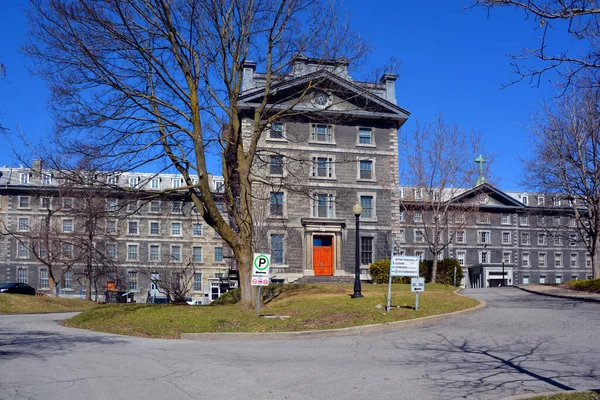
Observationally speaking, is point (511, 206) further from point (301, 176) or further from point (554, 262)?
point (301, 176)

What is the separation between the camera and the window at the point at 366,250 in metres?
40.7

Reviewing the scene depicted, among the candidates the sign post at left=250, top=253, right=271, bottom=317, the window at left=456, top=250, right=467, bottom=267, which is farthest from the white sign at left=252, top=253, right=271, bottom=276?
the window at left=456, top=250, right=467, bottom=267

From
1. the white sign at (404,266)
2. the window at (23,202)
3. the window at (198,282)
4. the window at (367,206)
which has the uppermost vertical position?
the window at (23,202)

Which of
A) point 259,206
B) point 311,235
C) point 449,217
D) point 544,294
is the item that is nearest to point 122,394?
point 544,294

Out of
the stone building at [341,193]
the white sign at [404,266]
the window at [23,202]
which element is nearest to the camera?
the white sign at [404,266]

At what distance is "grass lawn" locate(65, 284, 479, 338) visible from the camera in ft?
54.9

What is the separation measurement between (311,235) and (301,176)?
5.71 m

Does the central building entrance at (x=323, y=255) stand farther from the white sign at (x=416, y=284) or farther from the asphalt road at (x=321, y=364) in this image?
the asphalt road at (x=321, y=364)

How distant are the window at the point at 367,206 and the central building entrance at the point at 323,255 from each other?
2803mm

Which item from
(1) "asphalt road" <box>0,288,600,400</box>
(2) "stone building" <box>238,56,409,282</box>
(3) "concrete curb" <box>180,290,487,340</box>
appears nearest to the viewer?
(1) "asphalt road" <box>0,288,600,400</box>

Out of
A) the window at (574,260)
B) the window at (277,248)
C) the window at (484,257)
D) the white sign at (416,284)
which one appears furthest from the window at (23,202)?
the window at (574,260)

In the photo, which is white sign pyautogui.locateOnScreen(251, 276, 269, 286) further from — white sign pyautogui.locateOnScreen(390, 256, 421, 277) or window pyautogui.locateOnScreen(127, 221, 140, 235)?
window pyautogui.locateOnScreen(127, 221, 140, 235)

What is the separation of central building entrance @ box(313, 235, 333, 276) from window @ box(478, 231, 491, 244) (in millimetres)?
31188

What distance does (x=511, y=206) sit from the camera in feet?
216
